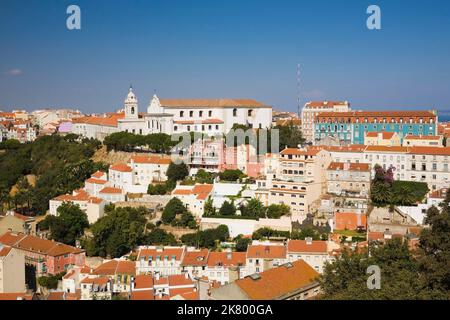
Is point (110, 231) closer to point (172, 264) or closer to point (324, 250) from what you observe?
point (172, 264)

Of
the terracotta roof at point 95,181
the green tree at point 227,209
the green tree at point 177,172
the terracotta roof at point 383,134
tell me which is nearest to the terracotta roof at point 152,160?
the green tree at point 177,172

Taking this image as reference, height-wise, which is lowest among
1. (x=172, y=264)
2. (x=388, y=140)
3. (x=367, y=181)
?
(x=172, y=264)

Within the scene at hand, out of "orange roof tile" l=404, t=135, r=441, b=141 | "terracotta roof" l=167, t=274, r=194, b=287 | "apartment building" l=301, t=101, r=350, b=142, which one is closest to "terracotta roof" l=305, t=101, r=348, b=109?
"apartment building" l=301, t=101, r=350, b=142

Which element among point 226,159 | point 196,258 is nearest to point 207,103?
point 226,159

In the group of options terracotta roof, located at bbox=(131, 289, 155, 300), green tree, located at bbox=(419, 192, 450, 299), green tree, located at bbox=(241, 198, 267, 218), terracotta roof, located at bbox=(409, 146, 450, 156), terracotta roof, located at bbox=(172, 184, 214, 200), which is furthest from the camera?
terracotta roof, located at bbox=(172, 184, 214, 200)

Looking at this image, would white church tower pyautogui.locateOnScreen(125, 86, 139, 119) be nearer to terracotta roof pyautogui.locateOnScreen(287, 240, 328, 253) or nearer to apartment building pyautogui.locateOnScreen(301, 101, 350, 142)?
apartment building pyautogui.locateOnScreen(301, 101, 350, 142)

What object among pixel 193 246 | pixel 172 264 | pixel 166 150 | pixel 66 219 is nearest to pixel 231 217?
pixel 193 246
